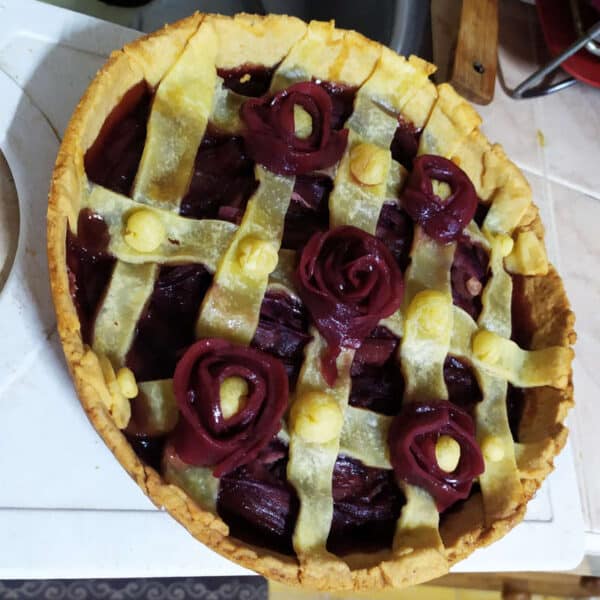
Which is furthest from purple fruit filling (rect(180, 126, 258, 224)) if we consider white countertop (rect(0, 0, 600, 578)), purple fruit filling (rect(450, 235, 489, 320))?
purple fruit filling (rect(450, 235, 489, 320))

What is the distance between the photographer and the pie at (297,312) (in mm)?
848

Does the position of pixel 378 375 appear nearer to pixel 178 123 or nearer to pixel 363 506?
pixel 363 506

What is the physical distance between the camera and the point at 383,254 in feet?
3.17

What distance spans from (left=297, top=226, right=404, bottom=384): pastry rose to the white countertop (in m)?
0.33

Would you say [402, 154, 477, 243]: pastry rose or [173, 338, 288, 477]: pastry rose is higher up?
[402, 154, 477, 243]: pastry rose

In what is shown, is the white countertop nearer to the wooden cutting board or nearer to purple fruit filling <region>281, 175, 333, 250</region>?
purple fruit filling <region>281, 175, 333, 250</region>

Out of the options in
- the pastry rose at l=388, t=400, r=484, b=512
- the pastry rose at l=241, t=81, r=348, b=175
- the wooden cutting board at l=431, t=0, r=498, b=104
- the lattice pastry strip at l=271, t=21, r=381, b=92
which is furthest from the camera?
the wooden cutting board at l=431, t=0, r=498, b=104

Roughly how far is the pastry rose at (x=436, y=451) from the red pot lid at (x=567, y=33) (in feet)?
3.09

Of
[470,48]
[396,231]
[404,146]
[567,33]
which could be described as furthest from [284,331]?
[567,33]

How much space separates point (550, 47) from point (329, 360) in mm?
1021

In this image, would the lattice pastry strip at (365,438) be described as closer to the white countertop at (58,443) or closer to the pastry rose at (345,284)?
the pastry rose at (345,284)

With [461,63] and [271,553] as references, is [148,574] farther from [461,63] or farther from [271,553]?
[461,63]

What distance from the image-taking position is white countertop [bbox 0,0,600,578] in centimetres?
93

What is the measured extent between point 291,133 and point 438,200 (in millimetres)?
233
